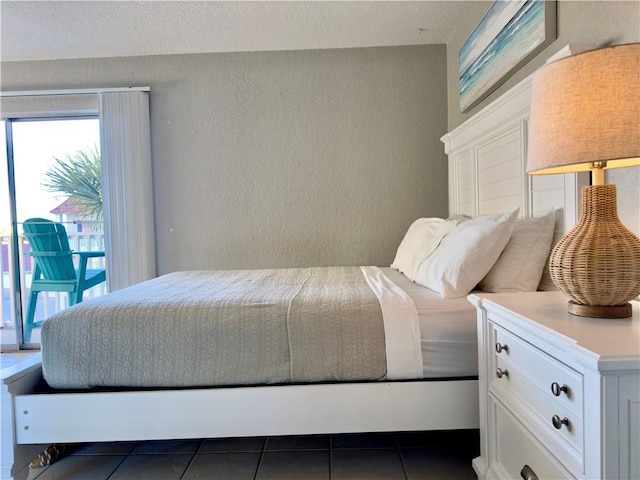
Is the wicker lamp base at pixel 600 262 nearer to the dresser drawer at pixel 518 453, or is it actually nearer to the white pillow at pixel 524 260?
the dresser drawer at pixel 518 453

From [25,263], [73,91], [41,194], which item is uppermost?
[73,91]

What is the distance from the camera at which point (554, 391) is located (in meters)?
0.81

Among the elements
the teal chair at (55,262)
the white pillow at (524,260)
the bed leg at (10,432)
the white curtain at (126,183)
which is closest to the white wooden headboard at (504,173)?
the white pillow at (524,260)

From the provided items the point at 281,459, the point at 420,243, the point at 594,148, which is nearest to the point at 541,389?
the point at 594,148

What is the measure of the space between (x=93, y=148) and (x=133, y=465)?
262 cm

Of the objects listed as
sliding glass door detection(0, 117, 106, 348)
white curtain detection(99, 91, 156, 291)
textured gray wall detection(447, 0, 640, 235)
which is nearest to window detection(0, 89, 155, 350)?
white curtain detection(99, 91, 156, 291)

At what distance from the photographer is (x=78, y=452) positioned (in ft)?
5.33

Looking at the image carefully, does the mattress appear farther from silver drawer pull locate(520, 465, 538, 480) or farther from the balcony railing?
the balcony railing

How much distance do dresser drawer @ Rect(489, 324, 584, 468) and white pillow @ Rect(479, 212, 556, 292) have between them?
1.25 ft

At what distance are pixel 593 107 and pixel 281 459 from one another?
1581mm

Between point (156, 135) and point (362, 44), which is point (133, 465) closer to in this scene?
point (156, 135)

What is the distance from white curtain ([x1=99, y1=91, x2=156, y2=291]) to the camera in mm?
2947

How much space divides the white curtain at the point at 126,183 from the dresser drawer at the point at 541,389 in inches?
107

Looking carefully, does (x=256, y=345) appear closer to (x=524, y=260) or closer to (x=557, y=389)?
(x=557, y=389)
